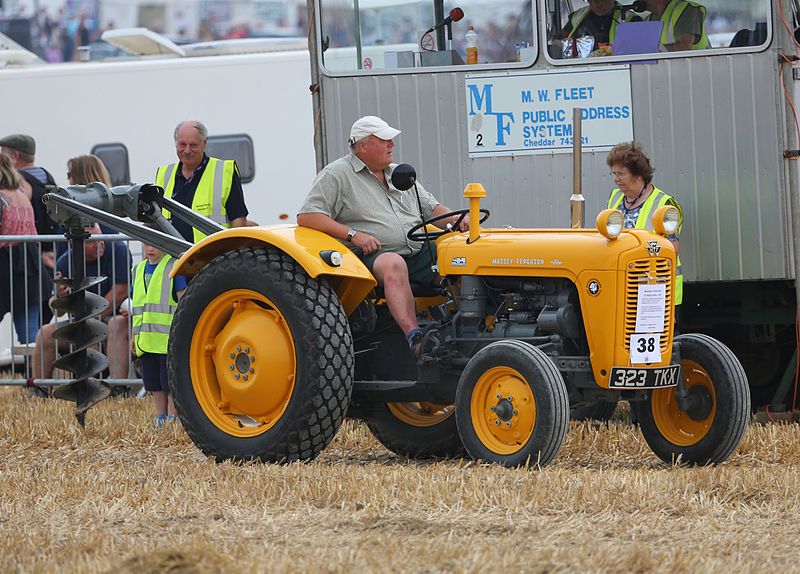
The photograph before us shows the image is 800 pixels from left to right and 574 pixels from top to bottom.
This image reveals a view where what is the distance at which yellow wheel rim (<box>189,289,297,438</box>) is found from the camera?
7.05 meters

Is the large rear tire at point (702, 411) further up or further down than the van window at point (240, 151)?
further down

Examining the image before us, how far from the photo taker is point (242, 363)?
7.17m

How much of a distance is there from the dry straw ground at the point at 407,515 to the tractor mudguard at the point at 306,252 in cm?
83

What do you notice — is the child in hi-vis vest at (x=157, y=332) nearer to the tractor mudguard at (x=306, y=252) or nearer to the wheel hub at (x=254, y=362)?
the tractor mudguard at (x=306, y=252)

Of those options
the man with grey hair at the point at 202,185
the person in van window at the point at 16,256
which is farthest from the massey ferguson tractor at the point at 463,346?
the person in van window at the point at 16,256

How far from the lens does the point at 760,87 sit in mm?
8586

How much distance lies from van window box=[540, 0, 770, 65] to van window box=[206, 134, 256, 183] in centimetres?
615

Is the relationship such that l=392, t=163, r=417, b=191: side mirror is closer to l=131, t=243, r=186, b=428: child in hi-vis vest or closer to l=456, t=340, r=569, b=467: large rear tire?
l=456, t=340, r=569, b=467: large rear tire

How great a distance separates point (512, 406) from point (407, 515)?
1.34 m

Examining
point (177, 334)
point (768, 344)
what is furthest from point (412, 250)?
point (768, 344)

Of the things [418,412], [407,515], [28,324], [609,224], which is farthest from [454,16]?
[28,324]

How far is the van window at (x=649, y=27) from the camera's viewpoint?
863cm

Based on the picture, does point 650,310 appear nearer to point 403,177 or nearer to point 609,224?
point 609,224

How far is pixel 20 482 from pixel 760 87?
15.1 feet
